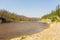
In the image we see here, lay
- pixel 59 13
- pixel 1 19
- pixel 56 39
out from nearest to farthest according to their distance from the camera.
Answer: pixel 56 39 < pixel 59 13 < pixel 1 19

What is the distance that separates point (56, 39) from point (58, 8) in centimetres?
7426

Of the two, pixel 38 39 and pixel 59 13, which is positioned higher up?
pixel 38 39

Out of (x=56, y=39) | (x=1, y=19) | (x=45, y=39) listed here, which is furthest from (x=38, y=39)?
(x=1, y=19)

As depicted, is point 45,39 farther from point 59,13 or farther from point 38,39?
point 59,13

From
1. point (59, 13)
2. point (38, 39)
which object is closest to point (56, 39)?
point (38, 39)

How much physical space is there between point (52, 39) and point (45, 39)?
2.00 ft

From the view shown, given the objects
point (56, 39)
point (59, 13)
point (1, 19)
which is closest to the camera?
point (56, 39)

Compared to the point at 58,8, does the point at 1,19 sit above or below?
below

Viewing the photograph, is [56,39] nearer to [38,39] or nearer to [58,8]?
[38,39]

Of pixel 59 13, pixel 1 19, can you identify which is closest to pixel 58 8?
pixel 59 13

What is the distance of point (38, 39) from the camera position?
13.1 metres

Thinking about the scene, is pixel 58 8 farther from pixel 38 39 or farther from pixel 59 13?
pixel 38 39

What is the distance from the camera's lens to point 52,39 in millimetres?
12711

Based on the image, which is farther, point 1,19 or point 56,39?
point 1,19
